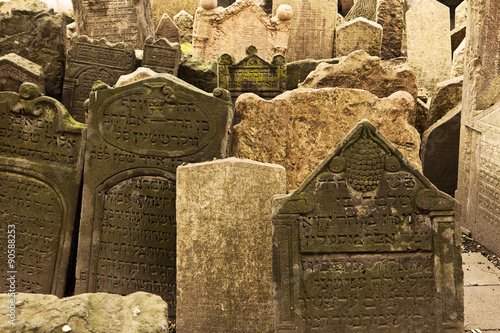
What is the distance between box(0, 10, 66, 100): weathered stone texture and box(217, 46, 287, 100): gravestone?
6.18 feet

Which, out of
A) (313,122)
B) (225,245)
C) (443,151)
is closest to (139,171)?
(225,245)

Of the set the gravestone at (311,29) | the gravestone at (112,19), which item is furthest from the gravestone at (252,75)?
the gravestone at (311,29)

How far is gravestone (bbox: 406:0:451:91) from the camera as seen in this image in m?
10.4

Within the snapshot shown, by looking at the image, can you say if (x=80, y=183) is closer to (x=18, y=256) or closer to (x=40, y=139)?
(x=40, y=139)

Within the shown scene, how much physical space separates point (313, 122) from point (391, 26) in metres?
8.14

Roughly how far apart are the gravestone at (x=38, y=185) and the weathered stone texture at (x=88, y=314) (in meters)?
1.55

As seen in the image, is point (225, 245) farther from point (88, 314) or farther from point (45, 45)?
point (45, 45)

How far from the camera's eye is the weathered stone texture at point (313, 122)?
4.64 metres

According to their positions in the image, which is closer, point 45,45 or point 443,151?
point 443,151

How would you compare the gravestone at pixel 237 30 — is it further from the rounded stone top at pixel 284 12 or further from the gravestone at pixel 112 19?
the gravestone at pixel 112 19

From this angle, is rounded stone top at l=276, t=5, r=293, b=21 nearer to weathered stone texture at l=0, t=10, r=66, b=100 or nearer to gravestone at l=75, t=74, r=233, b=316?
weathered stone texture at l=0, t=10, r=66, b=100

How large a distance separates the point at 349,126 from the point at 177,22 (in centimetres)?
877

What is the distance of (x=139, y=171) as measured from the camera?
4000 mm

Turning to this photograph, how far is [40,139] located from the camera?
4.11 meters
